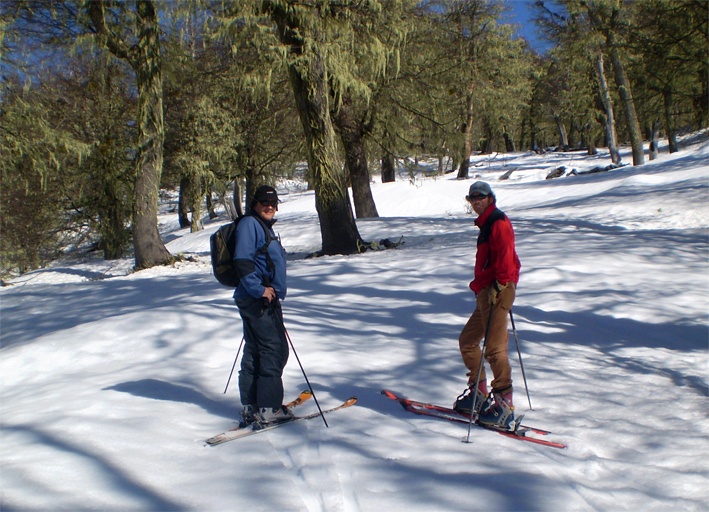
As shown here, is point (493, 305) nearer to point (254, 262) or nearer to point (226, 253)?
point (254, 262)

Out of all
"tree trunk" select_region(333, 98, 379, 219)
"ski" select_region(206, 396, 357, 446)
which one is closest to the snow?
"ski" select_region(206, 396, 357, 446)

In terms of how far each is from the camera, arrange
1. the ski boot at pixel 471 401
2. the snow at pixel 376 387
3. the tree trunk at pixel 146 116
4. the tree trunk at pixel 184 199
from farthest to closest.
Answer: the tree trunk at pixel 184 199, the tree trunk at pixel 146 116, the ski boot at pixel 471 401, the snow at pixel 376 387

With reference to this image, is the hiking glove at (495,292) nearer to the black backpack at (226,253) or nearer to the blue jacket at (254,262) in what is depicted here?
the blue jacket at (254,262)

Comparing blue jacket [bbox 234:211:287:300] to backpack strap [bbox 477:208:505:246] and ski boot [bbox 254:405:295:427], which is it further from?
backpack strap [bbox 477:208:505:246]

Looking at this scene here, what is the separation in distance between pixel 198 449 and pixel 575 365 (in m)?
3.84

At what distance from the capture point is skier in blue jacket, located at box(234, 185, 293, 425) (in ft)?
13.2

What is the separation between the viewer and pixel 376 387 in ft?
16.8

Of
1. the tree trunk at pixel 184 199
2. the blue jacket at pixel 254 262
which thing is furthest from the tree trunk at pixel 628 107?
the blue jacket at pixel 254 262

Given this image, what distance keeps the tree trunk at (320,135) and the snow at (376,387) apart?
113cm

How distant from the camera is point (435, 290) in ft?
27.1

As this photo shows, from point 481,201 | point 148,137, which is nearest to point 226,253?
point 481,201

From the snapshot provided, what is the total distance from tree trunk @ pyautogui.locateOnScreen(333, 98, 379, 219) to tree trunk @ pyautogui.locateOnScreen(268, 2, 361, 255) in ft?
9.25

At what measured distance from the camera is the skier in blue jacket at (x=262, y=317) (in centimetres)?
401

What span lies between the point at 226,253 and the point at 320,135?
8113 millimetres
